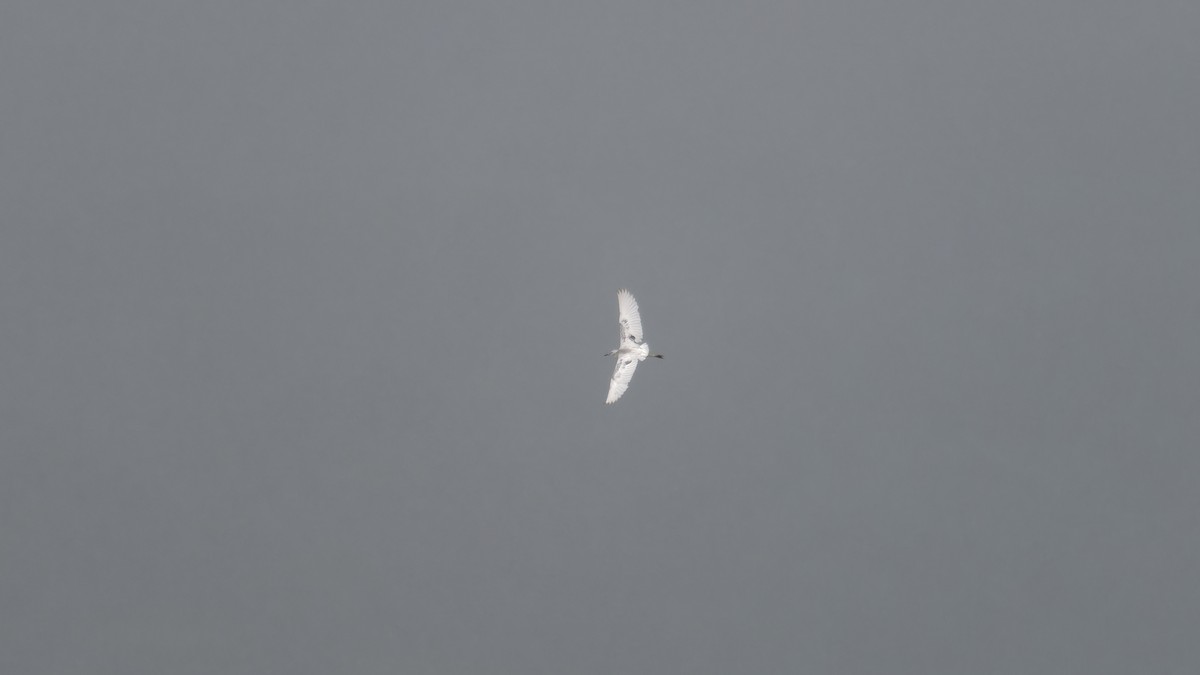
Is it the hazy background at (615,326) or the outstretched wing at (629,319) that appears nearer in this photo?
the outstretched wing at (629,319)

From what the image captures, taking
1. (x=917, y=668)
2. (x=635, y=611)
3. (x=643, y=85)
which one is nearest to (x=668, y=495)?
(x=635, y=611)

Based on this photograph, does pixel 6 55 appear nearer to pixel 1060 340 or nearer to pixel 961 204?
pixel 961 204

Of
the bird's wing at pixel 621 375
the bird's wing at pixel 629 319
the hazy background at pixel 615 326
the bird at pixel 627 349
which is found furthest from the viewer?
the hazy background at pixel 615 326

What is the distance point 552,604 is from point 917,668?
6.04 m

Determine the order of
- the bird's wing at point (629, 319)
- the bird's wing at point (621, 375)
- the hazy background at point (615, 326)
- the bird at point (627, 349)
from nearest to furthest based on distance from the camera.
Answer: the bird's wing at point (621, 375) → the bird at point (627, 349) → the bird's wing at point (629, 319) → the hazy background at point (615, 326)

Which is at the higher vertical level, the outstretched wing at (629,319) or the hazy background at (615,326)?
the hazy background at (615,326)

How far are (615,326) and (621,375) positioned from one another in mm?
8118

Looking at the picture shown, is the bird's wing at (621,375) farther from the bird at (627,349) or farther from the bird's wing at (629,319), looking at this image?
the bird's wing at (629,319)

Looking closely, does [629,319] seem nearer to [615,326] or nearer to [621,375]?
[621,375]

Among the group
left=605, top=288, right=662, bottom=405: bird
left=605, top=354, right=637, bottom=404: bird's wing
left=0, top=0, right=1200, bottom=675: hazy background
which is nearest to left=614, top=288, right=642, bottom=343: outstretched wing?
left=605, top=288, right=662, bottom=405: bird

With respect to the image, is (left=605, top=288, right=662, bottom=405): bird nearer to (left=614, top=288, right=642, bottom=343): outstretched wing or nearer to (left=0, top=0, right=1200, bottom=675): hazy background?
(left=614, top=288, right=642, bottom=343): outstretched wing

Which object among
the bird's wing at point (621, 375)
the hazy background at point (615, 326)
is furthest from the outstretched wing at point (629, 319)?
the hazy background at point (615, 326)

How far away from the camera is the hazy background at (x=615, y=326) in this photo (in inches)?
1075

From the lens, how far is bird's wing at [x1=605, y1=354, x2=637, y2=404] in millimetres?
19297
